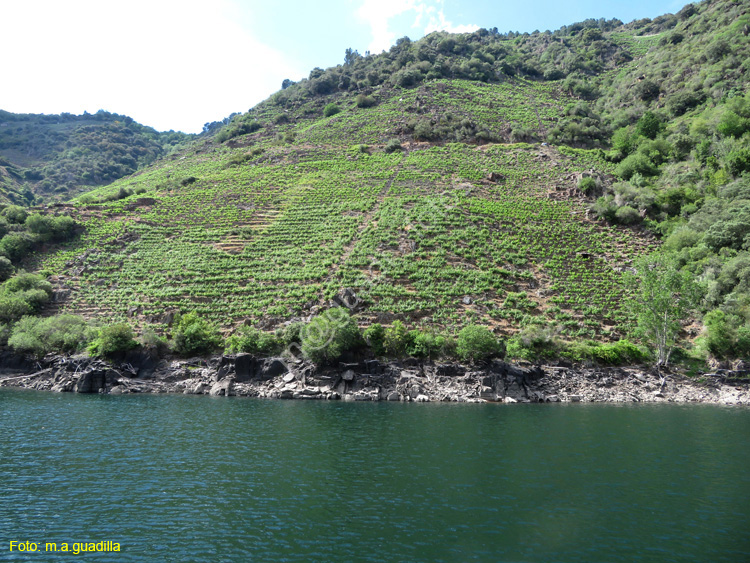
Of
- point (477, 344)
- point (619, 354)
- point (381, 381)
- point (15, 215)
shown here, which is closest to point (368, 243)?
point (381, 381)

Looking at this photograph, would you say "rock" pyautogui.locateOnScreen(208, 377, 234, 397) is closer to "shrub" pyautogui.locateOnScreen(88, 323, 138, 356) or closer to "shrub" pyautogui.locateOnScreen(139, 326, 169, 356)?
"shrub" pyautogui.locateOnScreen(139, 326, 169, 356)

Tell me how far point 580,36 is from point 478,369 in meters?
176

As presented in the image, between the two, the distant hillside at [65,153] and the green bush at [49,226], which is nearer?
the green bush at [49,226]

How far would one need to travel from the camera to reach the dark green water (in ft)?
43.4

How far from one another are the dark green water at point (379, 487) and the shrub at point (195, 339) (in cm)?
1408

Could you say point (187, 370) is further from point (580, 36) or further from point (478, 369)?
point (580, 36)

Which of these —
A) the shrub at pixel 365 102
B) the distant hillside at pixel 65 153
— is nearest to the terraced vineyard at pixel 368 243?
the shrub at pixel 365 102

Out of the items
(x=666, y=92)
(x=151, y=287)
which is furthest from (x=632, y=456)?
(x=666, y=92)

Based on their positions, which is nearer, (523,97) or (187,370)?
(187,370)

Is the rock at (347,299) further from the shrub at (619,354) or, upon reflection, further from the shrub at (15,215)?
the shrub at (15,215)

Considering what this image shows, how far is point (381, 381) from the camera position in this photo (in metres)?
40.8

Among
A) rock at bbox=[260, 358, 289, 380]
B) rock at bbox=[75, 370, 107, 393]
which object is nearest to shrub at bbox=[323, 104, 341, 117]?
rock at bbox=[260, 358, 289, 380]

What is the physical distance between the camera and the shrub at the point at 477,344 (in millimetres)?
40000

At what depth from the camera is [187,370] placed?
4381 centimetres
